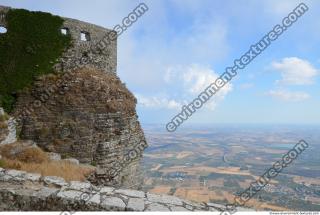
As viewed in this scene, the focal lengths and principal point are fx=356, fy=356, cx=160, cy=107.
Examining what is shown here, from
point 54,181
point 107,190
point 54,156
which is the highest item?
point 54,156

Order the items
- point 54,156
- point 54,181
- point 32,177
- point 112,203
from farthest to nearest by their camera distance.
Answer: point 54,156 → point 32,177 → point 54,181 → point 112,203

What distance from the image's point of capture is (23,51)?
15.8 meters

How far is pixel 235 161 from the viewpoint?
101500 millimetres

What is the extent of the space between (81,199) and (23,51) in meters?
11.1

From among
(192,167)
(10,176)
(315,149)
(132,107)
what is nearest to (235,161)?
(192,167)

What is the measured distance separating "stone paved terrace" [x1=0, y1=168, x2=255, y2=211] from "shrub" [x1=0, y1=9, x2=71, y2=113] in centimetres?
921

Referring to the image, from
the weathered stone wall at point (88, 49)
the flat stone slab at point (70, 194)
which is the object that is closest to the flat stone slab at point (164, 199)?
the flat stone slab at point (70, 194)

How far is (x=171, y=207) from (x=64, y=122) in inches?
373

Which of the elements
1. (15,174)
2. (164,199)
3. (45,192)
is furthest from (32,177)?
(164,199)

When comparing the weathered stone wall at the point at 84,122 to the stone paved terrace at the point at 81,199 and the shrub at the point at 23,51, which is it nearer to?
the shrub at the point at 23,51

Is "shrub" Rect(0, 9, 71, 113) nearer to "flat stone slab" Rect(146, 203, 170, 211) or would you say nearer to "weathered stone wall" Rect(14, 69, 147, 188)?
"weathered stone wall" Rect(14, 69, 147, 188)

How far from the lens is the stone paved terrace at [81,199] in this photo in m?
6.51

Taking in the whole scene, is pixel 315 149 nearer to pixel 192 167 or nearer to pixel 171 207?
pixel 192 167

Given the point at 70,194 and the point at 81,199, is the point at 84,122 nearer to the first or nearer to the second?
the point at 70,194
